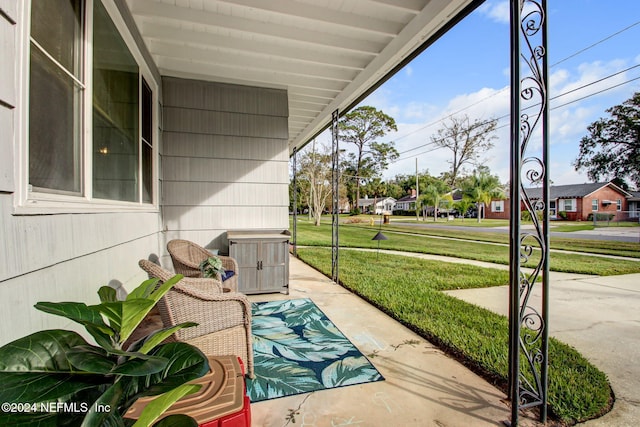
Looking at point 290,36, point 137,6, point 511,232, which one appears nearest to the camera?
point 511,232

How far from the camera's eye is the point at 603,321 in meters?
3.35

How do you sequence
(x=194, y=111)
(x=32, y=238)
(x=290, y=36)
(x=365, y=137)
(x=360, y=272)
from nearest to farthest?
(x=32, y=238) < (x=290, y=36) < (x=194, y=111) < (x=360, y=272) < (x=365, y=137)

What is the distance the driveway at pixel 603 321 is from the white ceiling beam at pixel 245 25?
3.38 meters

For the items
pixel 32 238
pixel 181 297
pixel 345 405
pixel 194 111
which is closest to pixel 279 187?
pixel 194 111

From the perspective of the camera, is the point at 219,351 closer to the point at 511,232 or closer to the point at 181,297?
the point at 181,297

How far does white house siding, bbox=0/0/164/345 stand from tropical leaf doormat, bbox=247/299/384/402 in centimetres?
124

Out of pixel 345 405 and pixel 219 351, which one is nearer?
pixel 345 405

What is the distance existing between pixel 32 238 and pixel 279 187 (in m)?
3.55

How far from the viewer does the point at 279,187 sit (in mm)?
4586

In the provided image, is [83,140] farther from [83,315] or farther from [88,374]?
[88,374]

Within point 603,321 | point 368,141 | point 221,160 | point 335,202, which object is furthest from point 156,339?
point 368,141

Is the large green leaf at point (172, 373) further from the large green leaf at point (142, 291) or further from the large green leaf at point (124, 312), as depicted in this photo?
the large green leaf at point (142, 291)

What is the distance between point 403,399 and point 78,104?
251cm

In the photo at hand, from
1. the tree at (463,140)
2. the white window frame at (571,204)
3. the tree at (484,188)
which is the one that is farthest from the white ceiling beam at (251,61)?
the white window frame at (571,204)
